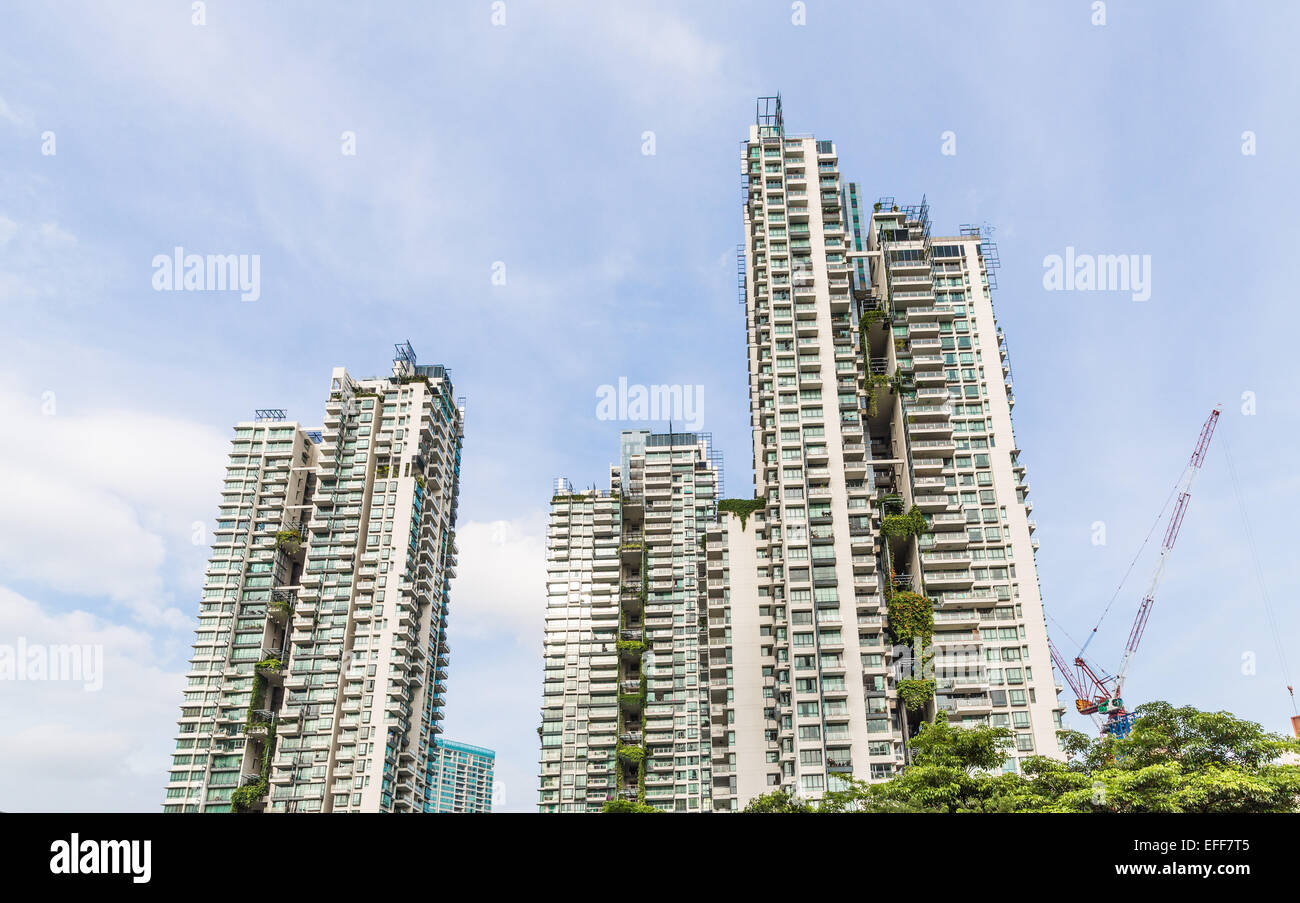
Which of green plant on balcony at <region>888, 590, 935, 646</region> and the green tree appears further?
green plant on balcony at <region>888, 590, 935, 646</region>

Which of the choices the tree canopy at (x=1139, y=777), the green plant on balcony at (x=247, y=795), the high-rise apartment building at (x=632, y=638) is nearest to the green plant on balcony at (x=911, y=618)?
the tree canopy at (x=1139, y=777)

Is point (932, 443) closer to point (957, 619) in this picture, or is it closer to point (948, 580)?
point (948, 580)

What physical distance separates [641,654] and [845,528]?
46869 millimetres

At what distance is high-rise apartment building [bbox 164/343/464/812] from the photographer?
9850 cm

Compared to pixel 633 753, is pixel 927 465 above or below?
above

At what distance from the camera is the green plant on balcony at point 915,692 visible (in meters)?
74.7

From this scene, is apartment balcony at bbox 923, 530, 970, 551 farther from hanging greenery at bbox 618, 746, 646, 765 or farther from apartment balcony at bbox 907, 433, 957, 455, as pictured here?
hanging greenery at bbox 618, 746, 646, 765

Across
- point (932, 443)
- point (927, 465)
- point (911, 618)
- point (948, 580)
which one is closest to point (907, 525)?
point (948, 580)

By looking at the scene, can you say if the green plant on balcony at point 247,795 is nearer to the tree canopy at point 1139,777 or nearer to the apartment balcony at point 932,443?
the tree canopy at point 1139,777

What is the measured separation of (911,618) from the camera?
79000mm

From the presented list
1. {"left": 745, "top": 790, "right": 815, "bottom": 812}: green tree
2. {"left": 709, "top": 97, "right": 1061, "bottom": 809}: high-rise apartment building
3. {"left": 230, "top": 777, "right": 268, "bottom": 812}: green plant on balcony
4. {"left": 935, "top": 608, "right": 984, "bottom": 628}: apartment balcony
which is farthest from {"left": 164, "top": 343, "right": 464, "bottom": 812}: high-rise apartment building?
{"left": 935, "top": 608, "right": 984, "bottom": 628}: apartment balcony

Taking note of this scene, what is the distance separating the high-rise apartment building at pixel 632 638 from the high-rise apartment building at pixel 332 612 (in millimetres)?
20496

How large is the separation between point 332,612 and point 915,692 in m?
63.2

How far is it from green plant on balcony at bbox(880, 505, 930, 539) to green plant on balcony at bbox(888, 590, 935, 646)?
5548mm
